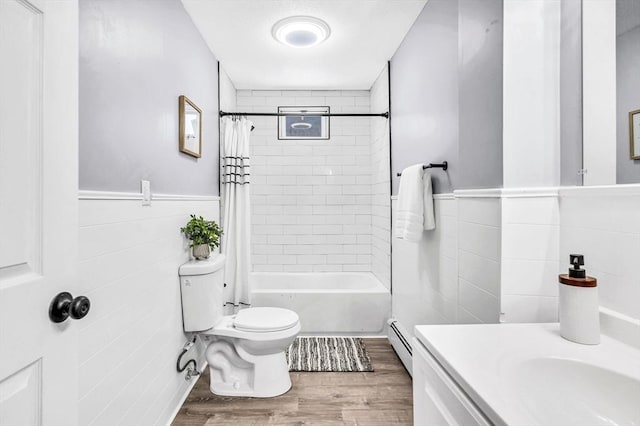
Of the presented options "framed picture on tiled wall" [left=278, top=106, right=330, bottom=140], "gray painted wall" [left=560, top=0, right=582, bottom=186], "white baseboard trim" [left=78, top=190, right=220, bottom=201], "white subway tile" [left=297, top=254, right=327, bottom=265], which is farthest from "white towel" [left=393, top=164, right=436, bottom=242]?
"framed picture on tiled wall" [left=278, top=106, right=330, bottom=140]

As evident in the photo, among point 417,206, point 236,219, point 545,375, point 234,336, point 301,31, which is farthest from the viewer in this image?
point 236,219

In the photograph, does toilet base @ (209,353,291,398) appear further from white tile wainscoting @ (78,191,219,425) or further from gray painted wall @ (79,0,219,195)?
gray painted wall @ (79,0,219,195)

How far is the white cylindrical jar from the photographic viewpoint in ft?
2.96

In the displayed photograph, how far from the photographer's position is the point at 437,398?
2.70 ft

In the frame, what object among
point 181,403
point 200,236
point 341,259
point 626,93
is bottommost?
point 181,403

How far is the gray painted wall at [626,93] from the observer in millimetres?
975

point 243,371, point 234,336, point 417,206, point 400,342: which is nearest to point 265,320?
point 234,336

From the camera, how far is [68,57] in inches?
30.1

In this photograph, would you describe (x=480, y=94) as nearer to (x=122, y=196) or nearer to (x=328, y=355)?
(x=122, y=196)

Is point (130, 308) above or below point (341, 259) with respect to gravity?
above

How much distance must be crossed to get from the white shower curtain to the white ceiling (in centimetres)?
66

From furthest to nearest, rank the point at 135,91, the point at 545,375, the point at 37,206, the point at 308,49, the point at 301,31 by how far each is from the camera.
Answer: the point at 308,49 < the point at 301,31 < the point at 135,91 < the point at 545,375 < the point at 37,206

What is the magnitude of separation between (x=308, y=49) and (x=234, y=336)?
2.22 metres

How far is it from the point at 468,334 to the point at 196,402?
1772 mm
